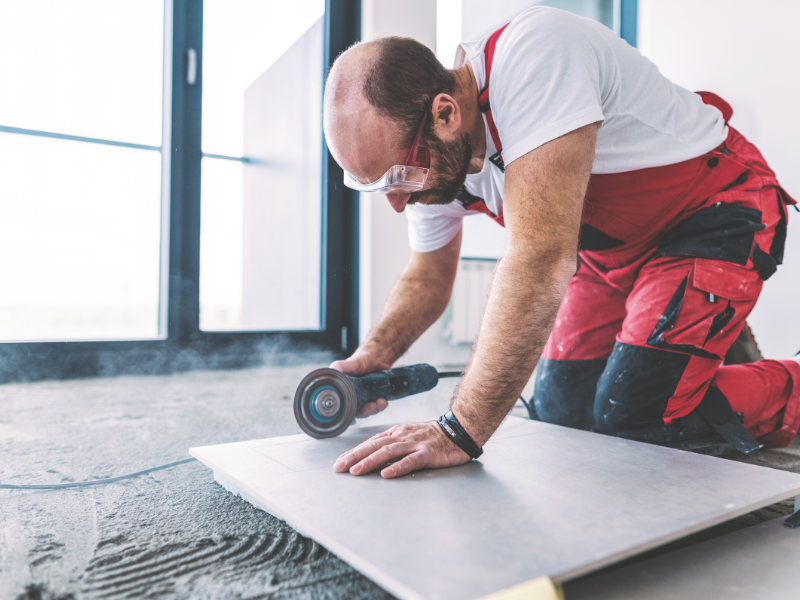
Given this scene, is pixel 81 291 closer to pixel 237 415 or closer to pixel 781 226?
pixel 237 415

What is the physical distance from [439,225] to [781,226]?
94 centimetres

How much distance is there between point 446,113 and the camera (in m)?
1.15

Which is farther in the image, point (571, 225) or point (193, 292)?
point (193, 292)

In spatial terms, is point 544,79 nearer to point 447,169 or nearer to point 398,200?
point 447,169

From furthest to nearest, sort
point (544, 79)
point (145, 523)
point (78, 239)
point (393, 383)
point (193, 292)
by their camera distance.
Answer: point (78, 239) < point (193, 292) < point (393, 383) < point (544, 79) < point (145, 523)

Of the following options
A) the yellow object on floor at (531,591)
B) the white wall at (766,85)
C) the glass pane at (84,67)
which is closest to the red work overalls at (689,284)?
the white wall at (766,85)

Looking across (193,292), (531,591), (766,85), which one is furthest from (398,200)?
(193,292)

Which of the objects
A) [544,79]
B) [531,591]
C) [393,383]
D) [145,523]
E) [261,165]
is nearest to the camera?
[531,591]

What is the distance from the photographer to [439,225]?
1.64 meters

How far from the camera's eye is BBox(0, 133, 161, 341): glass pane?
2.94 metres

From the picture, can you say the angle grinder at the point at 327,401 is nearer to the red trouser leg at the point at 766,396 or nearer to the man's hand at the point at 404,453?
the man's hand at the point at 404,453

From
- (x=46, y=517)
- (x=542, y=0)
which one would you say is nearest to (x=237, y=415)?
(x=46, y=517)

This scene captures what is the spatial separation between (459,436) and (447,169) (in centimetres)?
62

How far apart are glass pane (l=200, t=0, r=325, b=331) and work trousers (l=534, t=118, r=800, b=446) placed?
2.42 m
